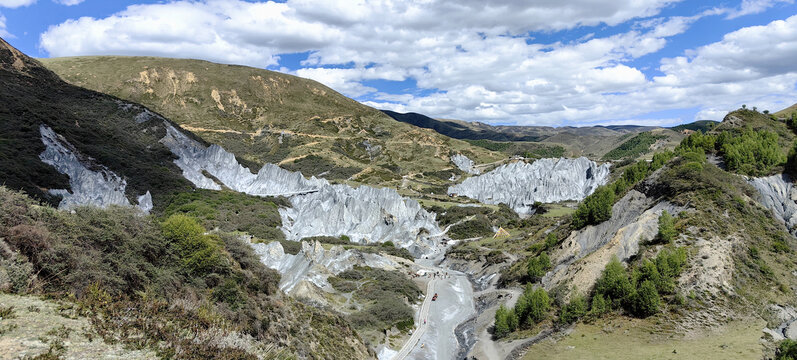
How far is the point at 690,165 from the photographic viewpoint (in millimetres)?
41562

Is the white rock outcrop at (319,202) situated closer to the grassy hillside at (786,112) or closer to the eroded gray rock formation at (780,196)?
the eroded gray rock formation at (780,196)

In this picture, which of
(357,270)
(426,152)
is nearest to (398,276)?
(357,270)

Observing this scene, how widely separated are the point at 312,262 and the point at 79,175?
38185mm

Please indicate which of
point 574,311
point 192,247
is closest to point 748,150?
point 574,311

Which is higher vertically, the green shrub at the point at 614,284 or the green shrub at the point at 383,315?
the green shrub at the point at 614,284

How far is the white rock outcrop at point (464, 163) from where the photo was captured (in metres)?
165

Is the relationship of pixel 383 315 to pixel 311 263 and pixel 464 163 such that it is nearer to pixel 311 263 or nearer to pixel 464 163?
pixel 311 263

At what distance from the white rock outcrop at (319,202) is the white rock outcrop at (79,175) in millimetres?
26615

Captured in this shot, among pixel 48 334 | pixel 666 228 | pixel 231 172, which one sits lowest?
pixel 666 228

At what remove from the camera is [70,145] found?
209 feet

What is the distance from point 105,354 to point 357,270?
4341 cm

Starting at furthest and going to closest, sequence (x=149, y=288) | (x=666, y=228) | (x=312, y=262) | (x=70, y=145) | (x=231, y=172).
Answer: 1. (x=231, y=172)
2. (x=70, y=145)
3. (x=312, y=262)
4. (x=666, y=228)
5. (x=149, y=288)

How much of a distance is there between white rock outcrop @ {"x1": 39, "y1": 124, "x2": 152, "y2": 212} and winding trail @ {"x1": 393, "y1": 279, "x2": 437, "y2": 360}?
4163cm

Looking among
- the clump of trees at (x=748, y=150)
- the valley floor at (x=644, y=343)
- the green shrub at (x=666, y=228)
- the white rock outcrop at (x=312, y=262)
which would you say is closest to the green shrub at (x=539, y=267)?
the valley floor at (x=644, y=343)
